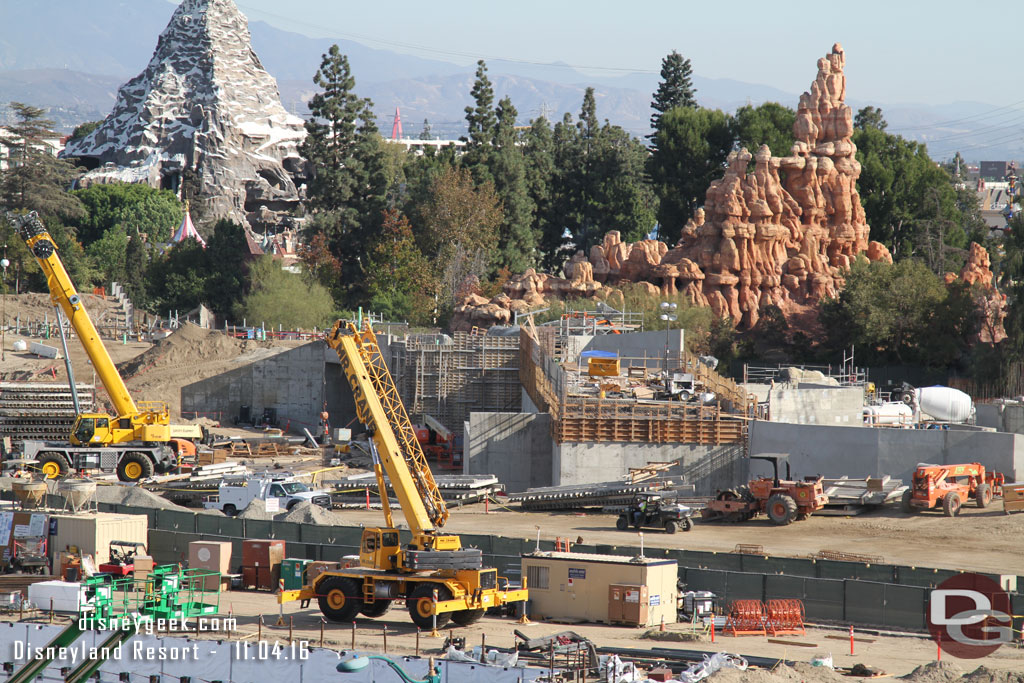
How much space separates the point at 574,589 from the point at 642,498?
12.9 meters

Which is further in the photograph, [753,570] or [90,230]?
[90,230]

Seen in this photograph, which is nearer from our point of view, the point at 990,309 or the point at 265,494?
the point at 265,494

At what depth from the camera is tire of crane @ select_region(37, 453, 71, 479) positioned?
164 ft

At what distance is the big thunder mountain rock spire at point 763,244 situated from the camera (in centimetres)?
7606

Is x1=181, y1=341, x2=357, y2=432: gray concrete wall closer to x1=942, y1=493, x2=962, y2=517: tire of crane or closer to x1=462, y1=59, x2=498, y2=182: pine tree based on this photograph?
x1=462, y1=59, x2=498, y2=182: pine tree

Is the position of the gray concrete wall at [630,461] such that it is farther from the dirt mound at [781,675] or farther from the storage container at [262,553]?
the dirt mound at [781,675]

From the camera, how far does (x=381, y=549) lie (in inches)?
1189

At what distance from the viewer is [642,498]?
4353 centimetres

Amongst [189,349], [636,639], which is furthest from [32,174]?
[636,639]

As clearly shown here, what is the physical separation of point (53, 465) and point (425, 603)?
2647 cm

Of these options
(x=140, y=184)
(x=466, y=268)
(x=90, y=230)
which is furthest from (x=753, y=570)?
(x=140, y=184)

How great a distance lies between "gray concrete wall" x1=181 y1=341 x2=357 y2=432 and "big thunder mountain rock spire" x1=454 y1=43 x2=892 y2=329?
10.2 metres

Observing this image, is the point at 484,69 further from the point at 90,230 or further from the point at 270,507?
the point at 270,507

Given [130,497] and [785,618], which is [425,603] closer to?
[785,618]
